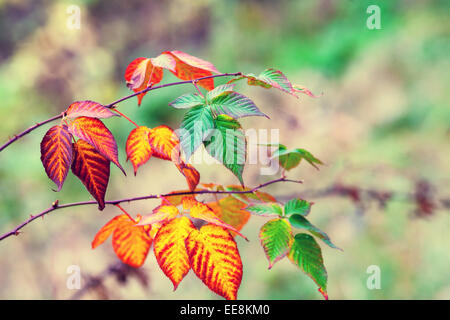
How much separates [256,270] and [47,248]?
0.99 metres

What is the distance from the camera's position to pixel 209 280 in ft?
0.93

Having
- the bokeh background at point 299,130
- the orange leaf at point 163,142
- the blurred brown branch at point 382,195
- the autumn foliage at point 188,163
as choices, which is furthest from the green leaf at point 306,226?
the bokeh background at point 299,130

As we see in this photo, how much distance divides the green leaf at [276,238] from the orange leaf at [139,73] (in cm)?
15

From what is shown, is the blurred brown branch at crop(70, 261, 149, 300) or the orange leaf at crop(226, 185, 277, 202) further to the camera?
the blurred brown branch at crop(70, 261, 149, 300)

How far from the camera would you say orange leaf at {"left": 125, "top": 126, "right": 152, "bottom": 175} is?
1.06 feet

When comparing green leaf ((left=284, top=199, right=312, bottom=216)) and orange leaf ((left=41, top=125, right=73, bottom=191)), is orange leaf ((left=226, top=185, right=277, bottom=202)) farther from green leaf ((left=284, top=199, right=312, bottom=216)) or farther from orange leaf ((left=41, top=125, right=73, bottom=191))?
orange leaf ((left=41, top=125, right=73, bottom=191))

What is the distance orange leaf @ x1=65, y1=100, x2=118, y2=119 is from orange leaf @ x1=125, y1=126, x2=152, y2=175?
0.16 ft

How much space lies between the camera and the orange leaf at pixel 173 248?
0.29 metres

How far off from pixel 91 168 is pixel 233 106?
11 cm

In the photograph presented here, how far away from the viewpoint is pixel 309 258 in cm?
31

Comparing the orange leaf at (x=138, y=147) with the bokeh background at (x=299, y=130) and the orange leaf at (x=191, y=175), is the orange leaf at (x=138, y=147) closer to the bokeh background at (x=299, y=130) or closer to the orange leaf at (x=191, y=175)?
the orange leaf at (x=191, y=175)

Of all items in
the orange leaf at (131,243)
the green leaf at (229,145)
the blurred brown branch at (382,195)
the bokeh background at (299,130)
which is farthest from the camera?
the bokeh background at (299,130)

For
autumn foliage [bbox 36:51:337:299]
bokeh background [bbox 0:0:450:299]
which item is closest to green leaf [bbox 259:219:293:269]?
autumn foliage [bbox 36:51:337:299]
